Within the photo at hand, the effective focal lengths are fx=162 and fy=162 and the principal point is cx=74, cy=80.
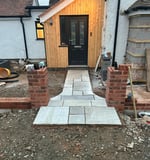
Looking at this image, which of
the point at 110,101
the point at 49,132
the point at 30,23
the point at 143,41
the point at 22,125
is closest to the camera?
the point at 49,132

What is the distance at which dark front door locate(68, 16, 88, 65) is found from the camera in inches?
283

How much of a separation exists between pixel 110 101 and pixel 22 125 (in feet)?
6.10

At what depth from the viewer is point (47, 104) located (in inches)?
144

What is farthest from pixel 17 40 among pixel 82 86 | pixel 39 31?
pixel 82 86

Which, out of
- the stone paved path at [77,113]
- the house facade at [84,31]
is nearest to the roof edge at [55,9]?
the house facade at [84,31]

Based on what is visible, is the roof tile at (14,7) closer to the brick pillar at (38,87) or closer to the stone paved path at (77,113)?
the brick pillar at (38,87)

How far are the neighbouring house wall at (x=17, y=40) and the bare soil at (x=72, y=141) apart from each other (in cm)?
730

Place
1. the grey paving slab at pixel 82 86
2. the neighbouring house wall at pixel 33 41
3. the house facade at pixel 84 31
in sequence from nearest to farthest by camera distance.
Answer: the grey paving slab at pixel 82 86, the house facade at pixel 84 31, the neighbouring house wall at pixel 33 41

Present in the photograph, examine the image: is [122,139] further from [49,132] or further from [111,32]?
[111,32]

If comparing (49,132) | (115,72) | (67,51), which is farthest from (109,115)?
(67,51)

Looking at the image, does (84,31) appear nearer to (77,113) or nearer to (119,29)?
(119,29)

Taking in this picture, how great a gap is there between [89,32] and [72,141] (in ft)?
18.5

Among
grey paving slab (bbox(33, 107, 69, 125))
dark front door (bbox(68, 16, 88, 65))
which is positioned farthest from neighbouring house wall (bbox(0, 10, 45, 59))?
grey paving slab (bbox(33, 107, 69, 125))

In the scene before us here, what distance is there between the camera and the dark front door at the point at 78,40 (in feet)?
23.6
